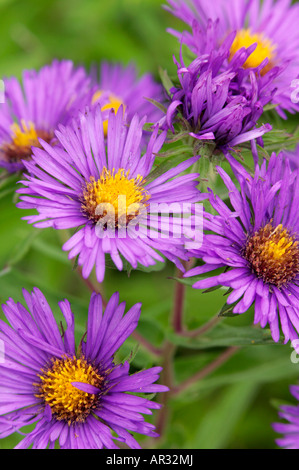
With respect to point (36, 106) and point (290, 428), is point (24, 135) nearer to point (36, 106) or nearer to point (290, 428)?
point (36, 106)

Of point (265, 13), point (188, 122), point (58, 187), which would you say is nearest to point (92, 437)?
point (58, 187)

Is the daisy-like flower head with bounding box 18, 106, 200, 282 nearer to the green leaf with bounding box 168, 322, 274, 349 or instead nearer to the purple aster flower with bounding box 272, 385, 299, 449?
the green leaf with bounding box 168, 322, 274, 349

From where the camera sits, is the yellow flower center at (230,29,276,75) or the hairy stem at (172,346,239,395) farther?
the hairy stem at (172,346,239,395)

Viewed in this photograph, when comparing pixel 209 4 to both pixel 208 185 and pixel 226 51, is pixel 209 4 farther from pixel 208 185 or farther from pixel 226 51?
pixel 208 185

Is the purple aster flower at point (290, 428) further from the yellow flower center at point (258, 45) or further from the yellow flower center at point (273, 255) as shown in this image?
the yellow flower center at point (258, 45)

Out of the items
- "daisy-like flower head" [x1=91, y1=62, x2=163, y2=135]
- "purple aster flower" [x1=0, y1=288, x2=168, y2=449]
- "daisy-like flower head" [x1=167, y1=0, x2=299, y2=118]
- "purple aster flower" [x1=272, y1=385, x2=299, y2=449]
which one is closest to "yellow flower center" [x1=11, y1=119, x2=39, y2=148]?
"daisy-like flower head" [x1=91, y1=62, x2=163, y2=135]

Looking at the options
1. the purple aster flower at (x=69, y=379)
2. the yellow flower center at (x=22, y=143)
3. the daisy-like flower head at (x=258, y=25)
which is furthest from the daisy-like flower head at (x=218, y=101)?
the yellow flower center at (x=22, y=143)
